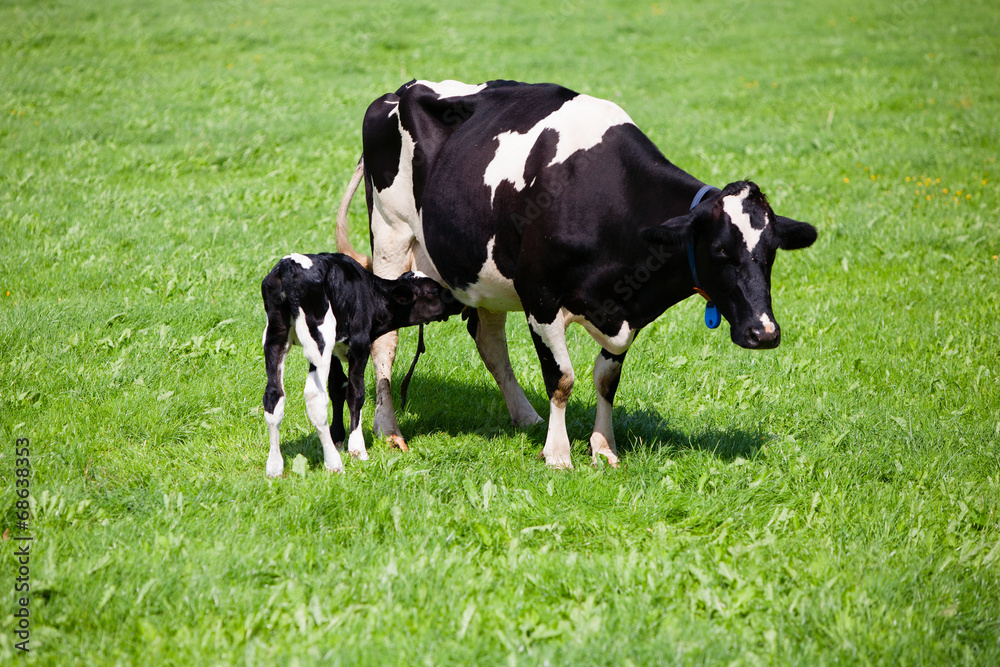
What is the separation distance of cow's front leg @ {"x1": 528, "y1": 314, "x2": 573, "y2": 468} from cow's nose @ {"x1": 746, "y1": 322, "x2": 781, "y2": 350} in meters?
1.39

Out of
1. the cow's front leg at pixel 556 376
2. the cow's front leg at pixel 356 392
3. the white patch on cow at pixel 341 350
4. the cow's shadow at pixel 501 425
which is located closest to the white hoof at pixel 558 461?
the cow's front leg at pixel 556 376

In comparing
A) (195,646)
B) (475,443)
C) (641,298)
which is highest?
(641,298)

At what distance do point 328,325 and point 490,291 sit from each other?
1.29 meters

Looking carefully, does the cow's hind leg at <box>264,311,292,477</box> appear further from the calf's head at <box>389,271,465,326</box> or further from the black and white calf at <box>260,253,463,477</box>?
the calf's head at <box>389,271,465,326</box>

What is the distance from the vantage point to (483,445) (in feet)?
21.0

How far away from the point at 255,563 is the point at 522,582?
136cm

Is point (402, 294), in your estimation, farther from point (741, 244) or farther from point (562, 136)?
point (741, 244)

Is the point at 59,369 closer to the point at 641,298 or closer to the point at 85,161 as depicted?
the point at 641,298

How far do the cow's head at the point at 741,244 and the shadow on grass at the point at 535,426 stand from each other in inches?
49.6

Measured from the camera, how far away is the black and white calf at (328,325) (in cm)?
537

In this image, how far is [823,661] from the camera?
3850 mm

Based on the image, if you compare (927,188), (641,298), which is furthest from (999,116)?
(641,298)

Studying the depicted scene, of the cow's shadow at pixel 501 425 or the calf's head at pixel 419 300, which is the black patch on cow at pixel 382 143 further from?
the cow's shadow at pixel 501 425

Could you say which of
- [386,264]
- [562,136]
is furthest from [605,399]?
[386,264]
